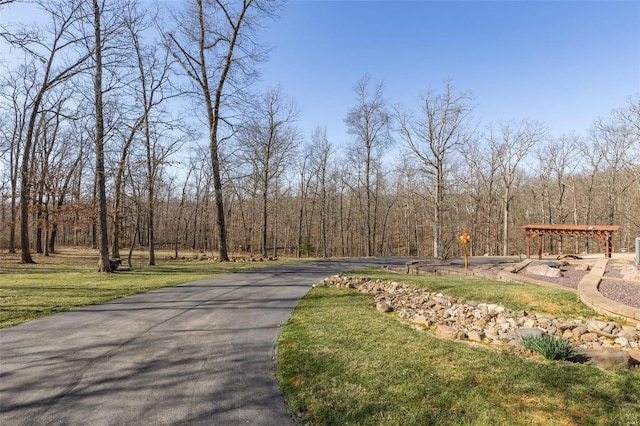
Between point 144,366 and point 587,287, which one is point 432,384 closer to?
point 144,366

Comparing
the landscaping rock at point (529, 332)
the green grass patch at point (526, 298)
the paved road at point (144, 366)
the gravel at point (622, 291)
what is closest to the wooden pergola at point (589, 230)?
the gravel at point (622, 291)

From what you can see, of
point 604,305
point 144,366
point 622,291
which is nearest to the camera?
point 144,366

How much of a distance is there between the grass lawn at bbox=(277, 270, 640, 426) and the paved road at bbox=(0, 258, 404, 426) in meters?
0.42

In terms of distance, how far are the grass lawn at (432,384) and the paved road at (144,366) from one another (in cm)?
42

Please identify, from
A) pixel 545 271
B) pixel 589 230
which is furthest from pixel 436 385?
pixel 589 230

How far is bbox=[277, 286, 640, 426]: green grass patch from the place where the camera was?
8.93 ft

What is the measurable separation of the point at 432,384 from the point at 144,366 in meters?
3.37

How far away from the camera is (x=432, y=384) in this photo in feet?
10.6

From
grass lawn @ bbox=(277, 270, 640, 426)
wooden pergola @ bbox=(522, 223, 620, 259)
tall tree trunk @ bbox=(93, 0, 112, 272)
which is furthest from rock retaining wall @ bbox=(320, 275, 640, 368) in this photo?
wooden pergola @ bbox=(522, 223, 620, 259)

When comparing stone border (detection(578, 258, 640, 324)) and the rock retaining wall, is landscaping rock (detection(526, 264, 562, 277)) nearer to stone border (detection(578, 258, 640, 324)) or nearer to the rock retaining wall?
stone border (detection(578, 258, 640, 324))

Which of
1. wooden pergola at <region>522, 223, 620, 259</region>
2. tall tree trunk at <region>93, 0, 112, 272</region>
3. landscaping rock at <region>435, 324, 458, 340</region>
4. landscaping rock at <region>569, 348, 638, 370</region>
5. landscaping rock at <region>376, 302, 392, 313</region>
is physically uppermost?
tall tree trunk at <region>93, 0, 112, 272</region>

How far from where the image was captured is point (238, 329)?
5355 mm

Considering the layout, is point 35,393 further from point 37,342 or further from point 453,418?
point 453,418

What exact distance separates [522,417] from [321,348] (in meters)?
2.39
